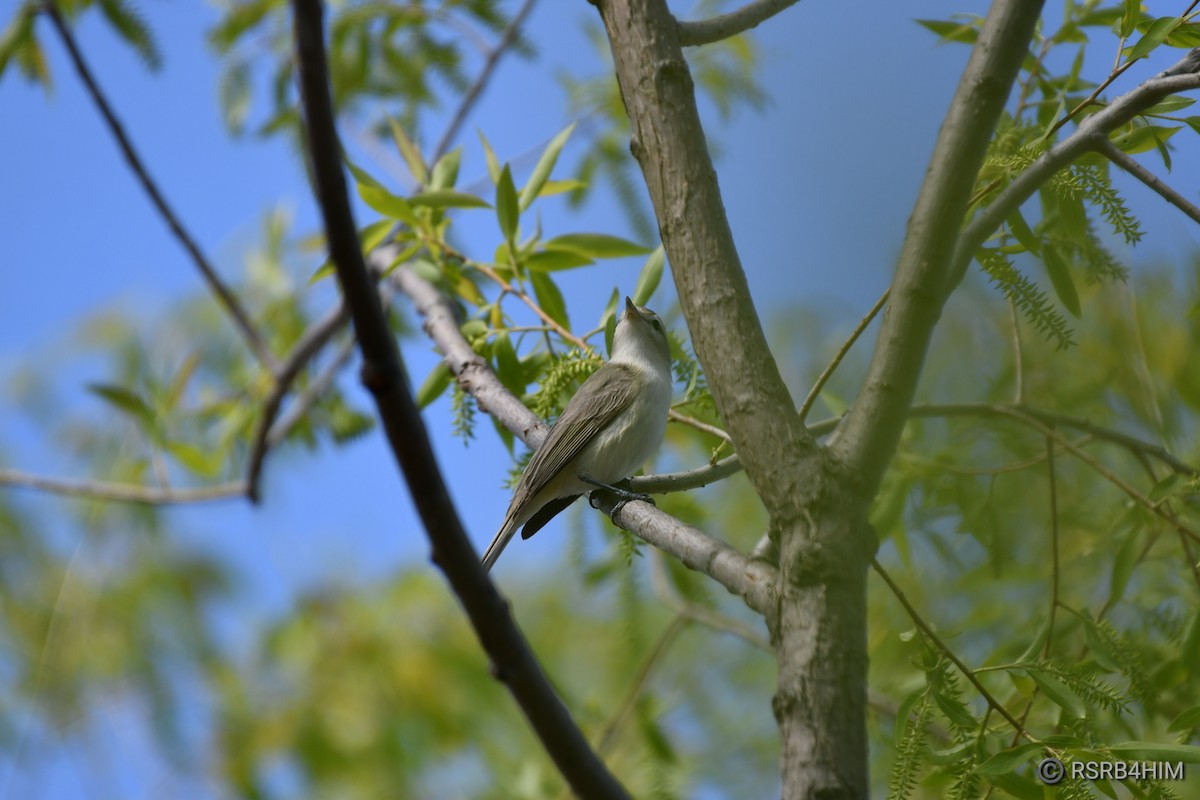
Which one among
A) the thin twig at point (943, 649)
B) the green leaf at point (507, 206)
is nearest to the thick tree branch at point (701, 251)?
the thin twig at point (943, 649)

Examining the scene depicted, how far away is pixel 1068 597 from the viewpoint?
309cm

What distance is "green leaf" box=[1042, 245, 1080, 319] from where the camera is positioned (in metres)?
2.06

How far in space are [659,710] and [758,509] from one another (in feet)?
4.07

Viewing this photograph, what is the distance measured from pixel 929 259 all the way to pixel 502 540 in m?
Answer: 1.94

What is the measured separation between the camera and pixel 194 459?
3.51 metres

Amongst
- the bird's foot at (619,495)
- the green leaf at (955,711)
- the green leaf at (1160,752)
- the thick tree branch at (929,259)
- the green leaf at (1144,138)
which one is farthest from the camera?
the bird's foot at (619,495)

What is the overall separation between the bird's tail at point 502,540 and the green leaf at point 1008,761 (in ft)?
5.30

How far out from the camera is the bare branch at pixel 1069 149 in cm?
137

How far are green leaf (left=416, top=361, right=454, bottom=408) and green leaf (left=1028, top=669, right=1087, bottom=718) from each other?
1765mm

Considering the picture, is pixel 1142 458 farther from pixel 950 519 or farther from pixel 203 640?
pixel 203 640

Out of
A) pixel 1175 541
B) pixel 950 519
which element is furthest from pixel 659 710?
pixel 1175 541

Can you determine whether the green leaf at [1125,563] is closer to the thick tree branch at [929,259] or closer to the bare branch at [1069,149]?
the bare branch at [1069,149]

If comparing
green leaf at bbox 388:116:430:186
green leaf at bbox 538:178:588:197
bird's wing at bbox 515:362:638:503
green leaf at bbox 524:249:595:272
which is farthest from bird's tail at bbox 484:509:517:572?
green leaf at bbox 388:116:430:186

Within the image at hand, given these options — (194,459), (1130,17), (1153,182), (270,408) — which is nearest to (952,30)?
(1130,17)
